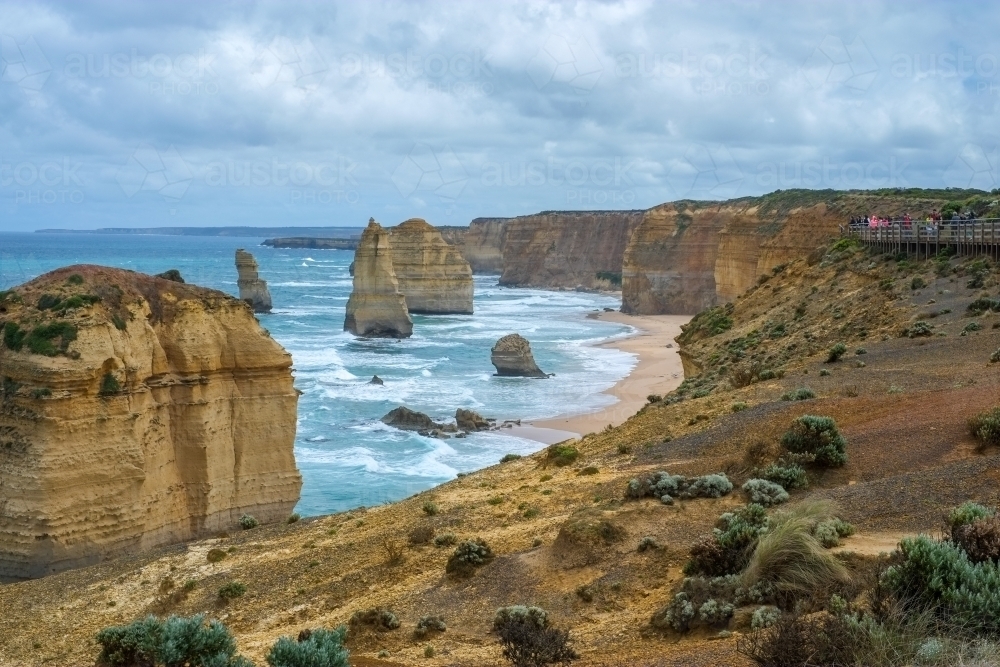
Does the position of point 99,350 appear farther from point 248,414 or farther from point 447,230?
point 447,230

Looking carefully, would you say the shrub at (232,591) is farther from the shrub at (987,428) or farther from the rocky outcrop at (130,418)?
the shrub at (987,428)

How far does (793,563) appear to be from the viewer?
372 inches

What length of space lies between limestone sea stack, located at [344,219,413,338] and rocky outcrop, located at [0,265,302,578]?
167ft

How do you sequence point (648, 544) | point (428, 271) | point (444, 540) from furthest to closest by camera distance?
point (428, 271)
point (444, 540)
point (648, 544)

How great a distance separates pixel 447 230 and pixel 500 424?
6336 inches

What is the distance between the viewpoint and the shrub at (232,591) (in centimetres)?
1459

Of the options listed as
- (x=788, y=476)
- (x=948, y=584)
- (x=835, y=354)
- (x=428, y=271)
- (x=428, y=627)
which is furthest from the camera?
(x=428, y=271)

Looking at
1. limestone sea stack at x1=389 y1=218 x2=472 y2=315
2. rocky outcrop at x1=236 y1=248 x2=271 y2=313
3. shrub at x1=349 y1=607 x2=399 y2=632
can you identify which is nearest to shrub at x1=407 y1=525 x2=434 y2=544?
shrub at x1=349 y1=607 x2=399 y2=632

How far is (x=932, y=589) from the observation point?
7848 millimetres

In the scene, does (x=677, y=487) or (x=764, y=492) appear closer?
(x=764, y=492)

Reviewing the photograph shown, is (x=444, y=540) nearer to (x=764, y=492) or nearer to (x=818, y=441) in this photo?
(x=764, y=492)

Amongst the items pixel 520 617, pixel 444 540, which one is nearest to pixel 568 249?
pixel 444 540

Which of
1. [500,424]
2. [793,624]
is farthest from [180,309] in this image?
[500,424]

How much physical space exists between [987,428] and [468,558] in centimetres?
745
